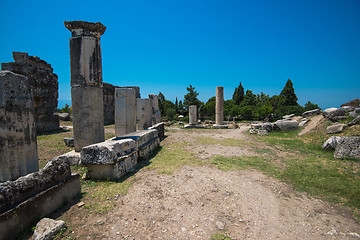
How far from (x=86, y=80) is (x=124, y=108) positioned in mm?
2154

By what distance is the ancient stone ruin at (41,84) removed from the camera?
10594 mm

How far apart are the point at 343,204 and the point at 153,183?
4.00 metres

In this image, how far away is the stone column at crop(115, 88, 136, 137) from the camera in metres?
7.52

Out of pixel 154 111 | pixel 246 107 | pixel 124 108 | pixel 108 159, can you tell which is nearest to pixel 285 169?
pixel 108 159

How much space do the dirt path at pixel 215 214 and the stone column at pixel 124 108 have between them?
3.59 m

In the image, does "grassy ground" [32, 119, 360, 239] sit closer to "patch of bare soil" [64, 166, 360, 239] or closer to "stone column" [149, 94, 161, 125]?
"patch of bare soil" [64, 166, 360, 239]

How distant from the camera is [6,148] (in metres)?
2.90

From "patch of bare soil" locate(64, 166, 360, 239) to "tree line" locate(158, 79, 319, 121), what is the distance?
19446 millimetres

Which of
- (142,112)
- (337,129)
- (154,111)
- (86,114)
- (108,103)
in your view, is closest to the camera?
(86,114)

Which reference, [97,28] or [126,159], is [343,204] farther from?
[97,28]

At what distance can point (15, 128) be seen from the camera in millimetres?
3025

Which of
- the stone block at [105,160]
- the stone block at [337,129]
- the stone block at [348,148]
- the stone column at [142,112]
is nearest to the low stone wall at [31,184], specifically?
the stone block at [105,160]

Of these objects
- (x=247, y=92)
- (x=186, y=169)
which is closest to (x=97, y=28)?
(x=186, y=169)

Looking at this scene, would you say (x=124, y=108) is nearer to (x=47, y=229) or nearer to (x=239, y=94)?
(x=47, y=229)
